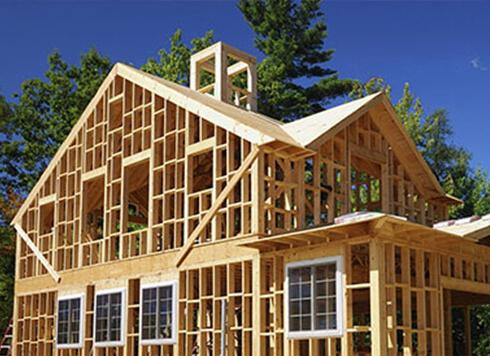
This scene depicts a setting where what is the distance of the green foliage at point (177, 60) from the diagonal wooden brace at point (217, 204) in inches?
900

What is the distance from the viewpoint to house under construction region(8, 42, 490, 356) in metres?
→ 17.1

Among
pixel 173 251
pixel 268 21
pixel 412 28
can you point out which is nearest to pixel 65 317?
pixel 173 251

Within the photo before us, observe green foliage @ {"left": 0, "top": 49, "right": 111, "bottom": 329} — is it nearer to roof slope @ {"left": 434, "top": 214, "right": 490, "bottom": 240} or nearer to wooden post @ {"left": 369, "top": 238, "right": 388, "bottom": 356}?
roof slope @ {"left": 434, "top": 214, "right": 490, "bottom": 240}

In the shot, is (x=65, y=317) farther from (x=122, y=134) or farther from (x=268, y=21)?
(x=268, y=21)

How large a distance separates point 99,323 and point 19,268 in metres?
6.26

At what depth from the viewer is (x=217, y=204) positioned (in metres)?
19.9

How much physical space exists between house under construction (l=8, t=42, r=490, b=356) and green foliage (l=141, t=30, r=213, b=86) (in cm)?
1534

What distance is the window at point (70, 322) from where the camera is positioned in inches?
957

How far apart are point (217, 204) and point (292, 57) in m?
24.4

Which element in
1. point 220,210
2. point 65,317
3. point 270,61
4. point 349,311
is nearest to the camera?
point 349,311

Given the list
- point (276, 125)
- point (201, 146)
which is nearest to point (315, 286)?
point (201, 146)

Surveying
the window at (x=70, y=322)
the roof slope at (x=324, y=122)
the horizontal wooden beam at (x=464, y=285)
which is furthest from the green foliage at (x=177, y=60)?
the horizontal wooden beam at (x=464, y=285)

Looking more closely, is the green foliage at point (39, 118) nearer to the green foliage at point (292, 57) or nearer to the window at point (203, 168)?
the green foliage at point (292, 57)

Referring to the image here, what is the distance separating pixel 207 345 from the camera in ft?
65.5
